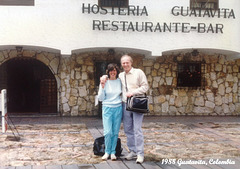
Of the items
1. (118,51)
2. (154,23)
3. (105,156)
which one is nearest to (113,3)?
(154,23)

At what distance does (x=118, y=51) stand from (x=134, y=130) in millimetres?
6896

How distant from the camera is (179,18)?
1098 cm

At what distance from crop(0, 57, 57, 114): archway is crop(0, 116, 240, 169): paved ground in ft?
3.43

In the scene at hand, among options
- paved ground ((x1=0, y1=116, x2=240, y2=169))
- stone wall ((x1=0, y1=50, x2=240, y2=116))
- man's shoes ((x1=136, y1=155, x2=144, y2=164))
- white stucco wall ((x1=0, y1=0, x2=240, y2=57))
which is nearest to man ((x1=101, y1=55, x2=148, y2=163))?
man's shoes ((x1=136, y1=155, x2=144, y2=164))

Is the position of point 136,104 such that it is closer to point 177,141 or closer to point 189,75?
point 177,141

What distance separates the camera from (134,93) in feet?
17.4

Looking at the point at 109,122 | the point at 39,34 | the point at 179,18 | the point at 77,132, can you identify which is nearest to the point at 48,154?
the point at 109,122

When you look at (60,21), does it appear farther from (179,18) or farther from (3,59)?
(179,18)

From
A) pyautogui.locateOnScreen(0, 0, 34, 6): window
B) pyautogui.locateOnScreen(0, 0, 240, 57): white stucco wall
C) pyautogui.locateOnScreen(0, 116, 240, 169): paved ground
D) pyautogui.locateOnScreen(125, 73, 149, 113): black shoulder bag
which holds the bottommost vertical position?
pyautogui.locateOnScreen(0, 116, 240, 169): paved ground

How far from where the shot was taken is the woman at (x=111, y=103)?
5445mm

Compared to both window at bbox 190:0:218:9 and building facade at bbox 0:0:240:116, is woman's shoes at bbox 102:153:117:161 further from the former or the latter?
window at bbox 190:0:218:9

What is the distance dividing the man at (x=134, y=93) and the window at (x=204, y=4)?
6752mm

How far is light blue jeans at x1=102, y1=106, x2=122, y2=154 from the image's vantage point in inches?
215

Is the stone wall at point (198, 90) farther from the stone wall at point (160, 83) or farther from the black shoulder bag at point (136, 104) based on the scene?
the black shoulder bag at point (136, 104)
